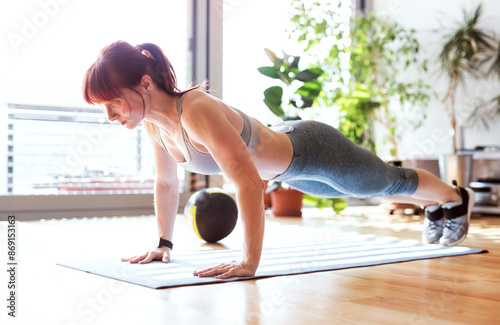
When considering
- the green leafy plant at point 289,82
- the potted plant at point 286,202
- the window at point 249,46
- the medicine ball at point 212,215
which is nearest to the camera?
the medicine ball at point 212,215

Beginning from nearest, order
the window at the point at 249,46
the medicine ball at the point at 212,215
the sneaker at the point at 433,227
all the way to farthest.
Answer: the sneaker at the point at 433,227 < the medicine ball at the point at 212,215 < the window at the point at 249,46

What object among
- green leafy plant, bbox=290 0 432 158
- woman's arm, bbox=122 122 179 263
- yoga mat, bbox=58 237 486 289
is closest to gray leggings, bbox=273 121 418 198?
yoga mat, bbox=58 237 486 289

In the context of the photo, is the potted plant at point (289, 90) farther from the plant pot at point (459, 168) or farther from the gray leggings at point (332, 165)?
the gray leggings at point (332, 165)

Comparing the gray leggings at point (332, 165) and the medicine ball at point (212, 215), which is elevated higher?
the gray leggings at point (332, 165)

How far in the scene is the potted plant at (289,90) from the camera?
3.94 m

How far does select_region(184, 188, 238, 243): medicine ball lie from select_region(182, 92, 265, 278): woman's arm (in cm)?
95

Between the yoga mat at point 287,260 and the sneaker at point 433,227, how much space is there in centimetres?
6

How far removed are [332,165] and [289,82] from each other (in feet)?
Answer: 7.04

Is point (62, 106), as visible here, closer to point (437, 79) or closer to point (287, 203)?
point (287, 203)

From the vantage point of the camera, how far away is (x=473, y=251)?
2299mm

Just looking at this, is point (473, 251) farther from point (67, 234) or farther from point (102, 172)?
point (102, 172)

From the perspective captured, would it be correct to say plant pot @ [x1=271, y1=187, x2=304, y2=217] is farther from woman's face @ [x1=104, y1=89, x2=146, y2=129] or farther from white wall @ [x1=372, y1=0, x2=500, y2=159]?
woman's face @ [x1=104, y1=89, x2=146, y2=129]

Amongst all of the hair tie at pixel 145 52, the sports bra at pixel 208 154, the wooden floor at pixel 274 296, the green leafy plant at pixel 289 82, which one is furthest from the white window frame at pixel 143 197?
the hair tie at pixel 145 52

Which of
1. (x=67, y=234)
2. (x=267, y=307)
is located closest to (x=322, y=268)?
(x=267, y=307)
